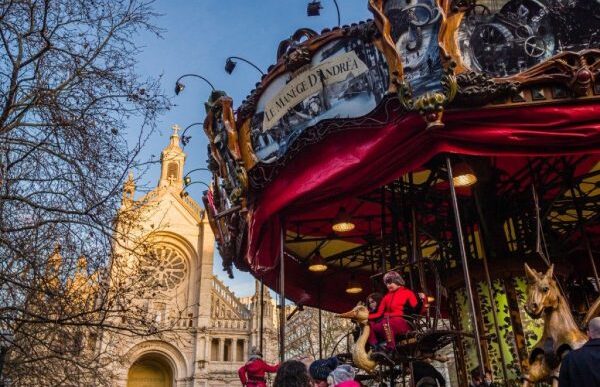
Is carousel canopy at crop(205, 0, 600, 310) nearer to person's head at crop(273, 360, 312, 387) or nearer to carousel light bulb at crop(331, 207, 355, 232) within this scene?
carousel light bulb at crop(331, 207, 355, 232)

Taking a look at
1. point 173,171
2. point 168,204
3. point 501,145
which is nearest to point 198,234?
point 168,204

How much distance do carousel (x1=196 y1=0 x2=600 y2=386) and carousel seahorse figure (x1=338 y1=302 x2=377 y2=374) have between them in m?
0.02

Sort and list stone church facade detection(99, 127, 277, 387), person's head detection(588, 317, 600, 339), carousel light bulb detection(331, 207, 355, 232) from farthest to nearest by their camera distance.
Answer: stone church facade detection(99, 127, 277, 387)
carousel light bulb detection(331, 207, 355, 232)
person's head detection(588, 317, 600, 339)

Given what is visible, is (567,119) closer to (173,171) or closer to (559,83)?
(559,83)

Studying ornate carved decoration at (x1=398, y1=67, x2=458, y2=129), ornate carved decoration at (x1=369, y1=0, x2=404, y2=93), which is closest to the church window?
ornate carved decoration at (x1=369, y1=0, x2=404, y2=93)

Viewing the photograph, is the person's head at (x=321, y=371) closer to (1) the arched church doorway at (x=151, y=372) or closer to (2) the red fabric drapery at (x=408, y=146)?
(2) the red fabric drapery at (x=408, y=146)

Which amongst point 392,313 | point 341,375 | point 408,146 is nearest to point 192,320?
point 392,313

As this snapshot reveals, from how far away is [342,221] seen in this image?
915 cm

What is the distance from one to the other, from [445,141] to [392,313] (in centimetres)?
214

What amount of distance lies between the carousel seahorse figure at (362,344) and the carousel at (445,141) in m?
0.02

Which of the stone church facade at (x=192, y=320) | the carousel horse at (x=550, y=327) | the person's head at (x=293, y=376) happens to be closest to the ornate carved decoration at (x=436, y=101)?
the carousel horse at (x=550, y=327)

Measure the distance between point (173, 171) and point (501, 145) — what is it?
41.8 m

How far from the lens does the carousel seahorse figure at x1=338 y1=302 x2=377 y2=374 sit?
19.9ft

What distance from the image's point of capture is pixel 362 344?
616cm
